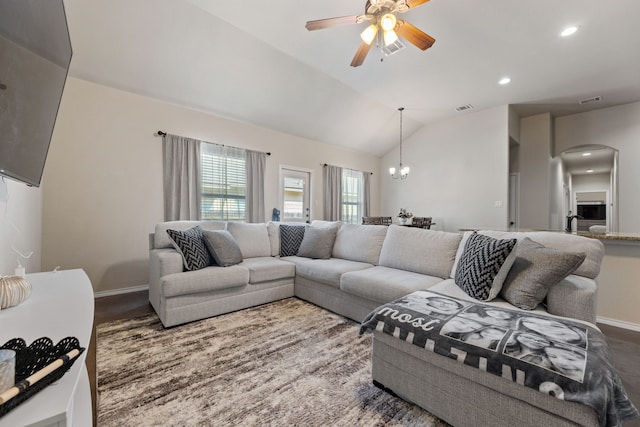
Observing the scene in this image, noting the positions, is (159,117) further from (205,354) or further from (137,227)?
(205,354)

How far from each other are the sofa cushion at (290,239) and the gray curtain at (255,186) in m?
1.23

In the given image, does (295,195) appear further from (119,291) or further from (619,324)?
(619,324)

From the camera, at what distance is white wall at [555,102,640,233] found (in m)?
4.64

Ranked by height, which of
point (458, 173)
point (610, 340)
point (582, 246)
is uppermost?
point (458, 173)

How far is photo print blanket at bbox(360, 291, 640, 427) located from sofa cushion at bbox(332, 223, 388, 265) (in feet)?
4.61

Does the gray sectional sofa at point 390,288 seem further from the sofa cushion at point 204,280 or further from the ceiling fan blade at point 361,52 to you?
the ceiling fan blade at point 361,52

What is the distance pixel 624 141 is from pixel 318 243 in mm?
6076

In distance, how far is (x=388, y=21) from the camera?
229 cm

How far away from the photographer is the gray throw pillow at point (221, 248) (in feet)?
9.19

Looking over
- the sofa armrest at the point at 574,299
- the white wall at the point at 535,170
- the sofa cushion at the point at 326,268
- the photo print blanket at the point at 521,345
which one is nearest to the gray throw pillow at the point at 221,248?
the sofa cushion at the point at 326,268

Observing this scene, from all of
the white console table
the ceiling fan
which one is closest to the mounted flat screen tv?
the white console table

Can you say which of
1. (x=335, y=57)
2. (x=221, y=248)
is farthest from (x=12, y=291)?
(x=335, y=57)

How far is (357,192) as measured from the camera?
273 inches

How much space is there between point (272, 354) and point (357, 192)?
5410mm
